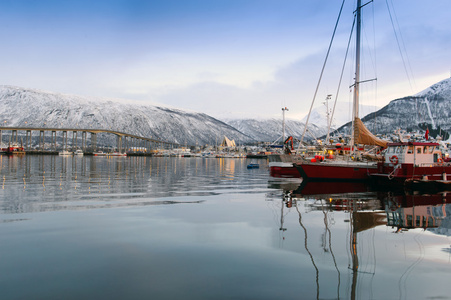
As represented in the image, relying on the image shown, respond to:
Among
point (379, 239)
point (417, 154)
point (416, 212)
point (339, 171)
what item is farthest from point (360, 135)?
point (379, 239)

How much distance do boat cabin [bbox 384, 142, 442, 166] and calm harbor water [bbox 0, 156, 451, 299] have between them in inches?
567

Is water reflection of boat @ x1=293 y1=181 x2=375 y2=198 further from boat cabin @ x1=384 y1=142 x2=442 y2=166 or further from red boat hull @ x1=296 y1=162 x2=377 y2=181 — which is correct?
boat cabin @ x1=384 y1=142 x2=442 y2=166

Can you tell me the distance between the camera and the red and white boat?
31703mm

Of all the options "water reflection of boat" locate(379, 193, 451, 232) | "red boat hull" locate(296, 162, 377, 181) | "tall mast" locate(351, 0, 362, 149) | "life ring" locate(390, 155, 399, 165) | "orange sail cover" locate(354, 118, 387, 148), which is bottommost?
"water reflection of boat" locate(379, 193, 451, 232)

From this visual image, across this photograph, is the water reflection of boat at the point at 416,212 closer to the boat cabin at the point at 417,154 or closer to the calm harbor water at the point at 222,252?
the calm harbor water at the point at 222,252

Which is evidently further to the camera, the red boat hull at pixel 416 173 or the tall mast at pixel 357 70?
the tall mast at pixel 357 70

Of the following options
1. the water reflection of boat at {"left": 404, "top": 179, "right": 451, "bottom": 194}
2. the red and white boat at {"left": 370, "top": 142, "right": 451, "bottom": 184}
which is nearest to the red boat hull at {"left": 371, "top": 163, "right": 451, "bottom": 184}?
the red and white boat at {"left": 370, "top": 142, "right": 451, "bottom": 184}

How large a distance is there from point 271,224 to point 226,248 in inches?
171

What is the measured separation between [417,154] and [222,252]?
28902 mm

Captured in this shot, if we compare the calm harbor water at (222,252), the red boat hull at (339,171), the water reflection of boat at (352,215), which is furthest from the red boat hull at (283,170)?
the calm harbor water at (222,252)

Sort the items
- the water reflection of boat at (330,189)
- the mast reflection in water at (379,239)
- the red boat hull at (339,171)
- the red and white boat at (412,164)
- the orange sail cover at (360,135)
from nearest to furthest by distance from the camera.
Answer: the mast reflection in water at (379,239), the water reflection of boat at (330,189), the red and white boat at (412,164), the red boat hull at (339,171), the orange sail cover at (360,135)

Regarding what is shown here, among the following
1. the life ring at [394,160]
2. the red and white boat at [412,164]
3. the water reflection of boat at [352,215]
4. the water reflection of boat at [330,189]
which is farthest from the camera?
the life ring at [394,160]

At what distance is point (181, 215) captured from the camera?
17406 millimetres

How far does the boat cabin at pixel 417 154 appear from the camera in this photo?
33.6m
